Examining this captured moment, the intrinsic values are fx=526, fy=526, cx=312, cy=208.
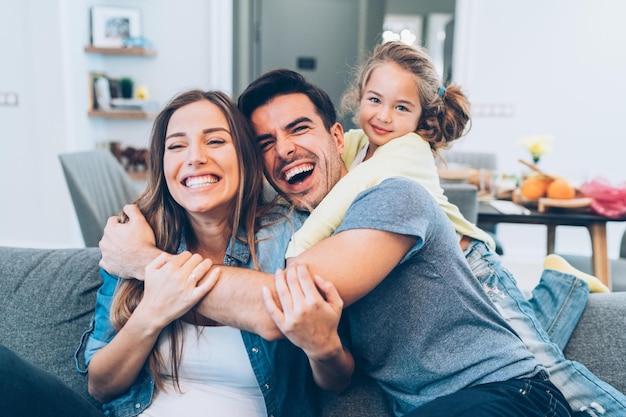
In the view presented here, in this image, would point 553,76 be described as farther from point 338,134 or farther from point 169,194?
point 169,194

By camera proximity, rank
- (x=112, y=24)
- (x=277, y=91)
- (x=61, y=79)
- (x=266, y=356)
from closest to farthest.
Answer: (x=266, y=356) → (x=277, y=91) → (x=61, y=79) → (x=112, y=24)

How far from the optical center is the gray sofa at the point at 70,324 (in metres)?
1.25

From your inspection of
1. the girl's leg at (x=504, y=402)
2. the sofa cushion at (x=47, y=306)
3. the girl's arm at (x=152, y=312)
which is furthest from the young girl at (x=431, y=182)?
the sofa cushion at (x=47, y=306)

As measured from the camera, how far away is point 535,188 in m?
2.48

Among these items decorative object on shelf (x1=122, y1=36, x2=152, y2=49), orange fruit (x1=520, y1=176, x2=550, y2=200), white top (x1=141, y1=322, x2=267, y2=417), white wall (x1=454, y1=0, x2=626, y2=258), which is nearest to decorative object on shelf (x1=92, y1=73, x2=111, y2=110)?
decorative object on shelf (x1=122, y1=36, x2=152, y2=49)

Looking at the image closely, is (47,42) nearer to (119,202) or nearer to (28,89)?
(28,89)

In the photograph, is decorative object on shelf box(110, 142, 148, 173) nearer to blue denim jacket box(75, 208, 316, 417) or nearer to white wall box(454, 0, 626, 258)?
white wall box(454, 0, 626, 258)

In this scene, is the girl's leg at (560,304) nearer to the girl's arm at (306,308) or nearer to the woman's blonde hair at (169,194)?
the girl's arm at (306,308)

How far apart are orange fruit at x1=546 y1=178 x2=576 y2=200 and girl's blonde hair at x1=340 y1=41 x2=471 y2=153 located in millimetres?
998

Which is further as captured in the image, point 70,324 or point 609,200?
point 609,200

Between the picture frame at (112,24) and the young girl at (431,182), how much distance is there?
3.13 meters

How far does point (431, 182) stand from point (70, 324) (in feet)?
3.23

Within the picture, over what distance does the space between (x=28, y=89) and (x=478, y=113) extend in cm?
363

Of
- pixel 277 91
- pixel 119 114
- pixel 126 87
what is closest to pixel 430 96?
pixel 277 91
